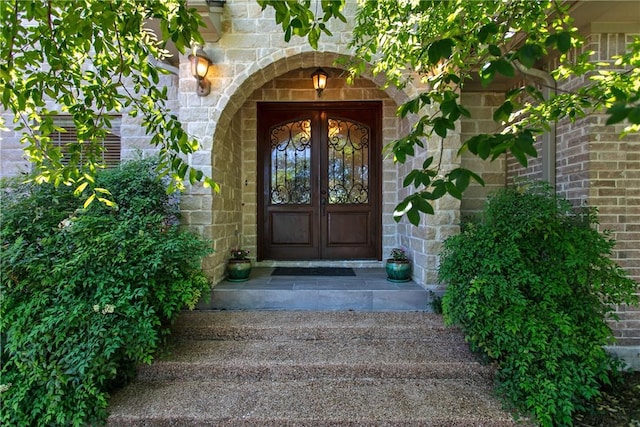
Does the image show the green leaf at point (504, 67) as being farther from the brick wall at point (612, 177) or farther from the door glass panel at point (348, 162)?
the door glass panel at point (348, 162)

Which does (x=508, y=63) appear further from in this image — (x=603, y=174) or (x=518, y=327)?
(x=603, y=174)

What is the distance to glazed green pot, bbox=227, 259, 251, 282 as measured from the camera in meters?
3.50

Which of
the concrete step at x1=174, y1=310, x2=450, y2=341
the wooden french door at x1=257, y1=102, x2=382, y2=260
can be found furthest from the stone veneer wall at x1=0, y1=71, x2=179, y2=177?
the concrete step at x1=174, y1=310, x2=450, y2=341

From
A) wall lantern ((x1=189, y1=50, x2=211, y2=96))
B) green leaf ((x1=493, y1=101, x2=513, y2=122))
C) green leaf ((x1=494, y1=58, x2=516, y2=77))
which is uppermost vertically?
wall lantern ((x1=189, y1=50, x2=211, y2=96))

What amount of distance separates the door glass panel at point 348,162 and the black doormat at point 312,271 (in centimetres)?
89

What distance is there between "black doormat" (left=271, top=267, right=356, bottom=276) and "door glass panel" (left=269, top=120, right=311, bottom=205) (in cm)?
88

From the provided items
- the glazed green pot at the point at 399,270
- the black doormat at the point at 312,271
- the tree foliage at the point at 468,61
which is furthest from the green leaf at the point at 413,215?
the black doormat at the point at 312,271

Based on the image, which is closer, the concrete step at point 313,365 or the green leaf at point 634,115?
the green leaf at point 634,115

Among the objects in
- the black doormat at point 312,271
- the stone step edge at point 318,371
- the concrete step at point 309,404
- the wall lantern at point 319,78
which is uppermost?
the wall lantern at point 319,78

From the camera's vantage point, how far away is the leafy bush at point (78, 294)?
2039mm

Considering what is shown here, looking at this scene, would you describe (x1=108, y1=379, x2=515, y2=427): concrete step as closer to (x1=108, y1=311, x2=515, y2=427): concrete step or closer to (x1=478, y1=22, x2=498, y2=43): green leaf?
(x1=108, y1=311, x2=515, y2=427): concrete step

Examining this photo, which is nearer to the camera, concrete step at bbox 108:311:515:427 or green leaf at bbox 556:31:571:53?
green leaf at bbox 556:31:571:53

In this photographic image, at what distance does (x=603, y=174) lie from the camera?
2766 mm

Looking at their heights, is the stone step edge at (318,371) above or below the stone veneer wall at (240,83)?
below
